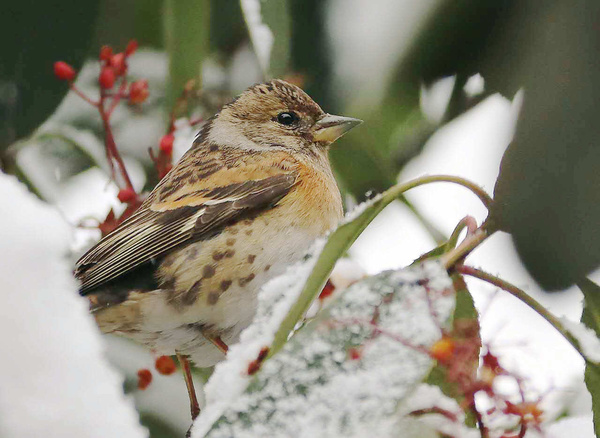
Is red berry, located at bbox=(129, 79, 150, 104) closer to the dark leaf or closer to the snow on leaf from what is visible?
the dark leaf

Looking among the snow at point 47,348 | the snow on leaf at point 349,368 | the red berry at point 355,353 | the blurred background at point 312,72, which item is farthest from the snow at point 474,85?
the snow at point 47,348

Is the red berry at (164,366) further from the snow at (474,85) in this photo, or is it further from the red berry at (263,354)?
the red berry at (263,354)

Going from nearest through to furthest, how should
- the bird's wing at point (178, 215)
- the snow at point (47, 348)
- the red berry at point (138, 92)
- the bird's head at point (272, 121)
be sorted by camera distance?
the snow at point (47, 348) → the bird's wing at point (178, 215) → the red berry at point (138, 92) → the bird's head at point (272, 121)

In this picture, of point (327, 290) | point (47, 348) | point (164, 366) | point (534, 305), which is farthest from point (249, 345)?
point (164, 366)

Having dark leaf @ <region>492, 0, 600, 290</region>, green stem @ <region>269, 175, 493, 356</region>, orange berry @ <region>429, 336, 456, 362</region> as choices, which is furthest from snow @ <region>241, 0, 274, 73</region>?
orange berry @ <region>429, 336, 456, 362</region>

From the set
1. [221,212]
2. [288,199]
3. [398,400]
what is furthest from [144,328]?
[398,400]

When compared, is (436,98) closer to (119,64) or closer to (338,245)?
(119,64)

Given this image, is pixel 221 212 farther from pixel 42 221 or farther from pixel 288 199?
pixel 42 221
